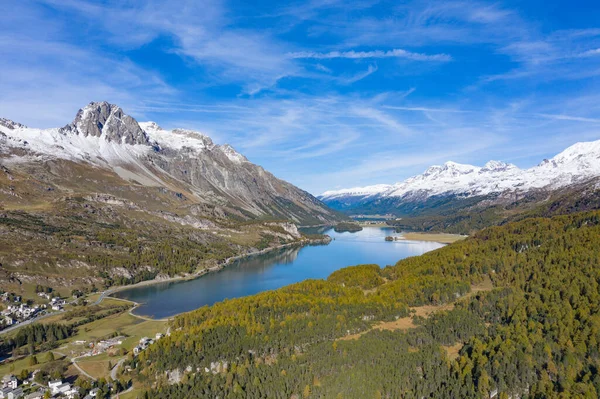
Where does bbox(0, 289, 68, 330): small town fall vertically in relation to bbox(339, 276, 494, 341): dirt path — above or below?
above

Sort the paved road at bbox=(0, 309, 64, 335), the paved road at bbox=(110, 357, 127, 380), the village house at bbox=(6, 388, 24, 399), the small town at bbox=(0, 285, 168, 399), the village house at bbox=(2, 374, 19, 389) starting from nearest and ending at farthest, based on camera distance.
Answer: the village house at bbox=(6, 388, 24, 399)
the village house at bbox=(2, 374, 19, 389)
the small town at bbox=(0, 285, 168, 399)
the paved road at bbox=(110, 357, 127, 380)
the paved road at bbox=(0, 309, 64, 335)

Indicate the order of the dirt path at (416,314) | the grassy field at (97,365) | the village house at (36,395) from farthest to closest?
the dirt path at (416,314) → the grassy field at (97,365) → the village house at (36,395)

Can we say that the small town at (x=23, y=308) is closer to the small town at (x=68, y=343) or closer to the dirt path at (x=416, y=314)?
the small town at (x=68, y=343)

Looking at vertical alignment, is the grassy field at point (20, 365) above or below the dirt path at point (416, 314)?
above

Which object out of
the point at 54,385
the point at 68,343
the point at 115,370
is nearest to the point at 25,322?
the point at 68,343

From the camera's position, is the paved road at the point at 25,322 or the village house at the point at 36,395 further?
the paved road at the point at 25,322

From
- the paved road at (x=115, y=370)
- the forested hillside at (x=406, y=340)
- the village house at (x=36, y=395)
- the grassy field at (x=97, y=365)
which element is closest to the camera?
the village house at (x=36, y=395)

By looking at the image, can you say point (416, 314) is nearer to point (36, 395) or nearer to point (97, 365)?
point (97, 365)

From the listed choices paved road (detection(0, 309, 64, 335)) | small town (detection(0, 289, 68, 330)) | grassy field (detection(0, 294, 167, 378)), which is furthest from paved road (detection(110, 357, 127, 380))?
small town (detection(0, 289, 68, 330))

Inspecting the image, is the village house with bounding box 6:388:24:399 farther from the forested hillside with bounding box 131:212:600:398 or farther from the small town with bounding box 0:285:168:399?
the forested hillside with bounding box 131:212:600:398

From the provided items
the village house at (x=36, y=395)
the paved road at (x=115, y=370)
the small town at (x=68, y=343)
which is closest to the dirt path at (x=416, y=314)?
the paved road at (x=115, y=370)
